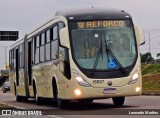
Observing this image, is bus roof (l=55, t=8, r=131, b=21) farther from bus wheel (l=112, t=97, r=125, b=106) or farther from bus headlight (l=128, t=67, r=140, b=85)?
bus wheel (l=112, t=97, r=125, b=106)

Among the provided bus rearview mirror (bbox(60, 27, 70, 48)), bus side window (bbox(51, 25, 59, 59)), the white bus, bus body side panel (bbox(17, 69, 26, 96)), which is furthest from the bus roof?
bus body side panel (bbox(17, 69, 26, 96))

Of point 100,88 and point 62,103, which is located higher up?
point 100,88

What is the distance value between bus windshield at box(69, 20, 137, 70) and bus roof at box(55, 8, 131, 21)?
20cm

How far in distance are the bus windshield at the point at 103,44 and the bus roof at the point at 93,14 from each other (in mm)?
199

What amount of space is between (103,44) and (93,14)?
127 centimetres

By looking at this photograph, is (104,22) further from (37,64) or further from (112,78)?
(37,64)

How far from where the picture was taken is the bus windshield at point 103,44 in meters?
18.9

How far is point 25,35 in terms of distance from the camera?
28.5 meters

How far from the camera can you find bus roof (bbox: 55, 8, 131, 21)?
1958 centimetres

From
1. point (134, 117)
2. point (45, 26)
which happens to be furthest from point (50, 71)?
point (134, 117)

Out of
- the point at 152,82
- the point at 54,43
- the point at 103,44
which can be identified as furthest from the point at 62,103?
the point at 152,82

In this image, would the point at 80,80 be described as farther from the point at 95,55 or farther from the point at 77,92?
the point at 95,55

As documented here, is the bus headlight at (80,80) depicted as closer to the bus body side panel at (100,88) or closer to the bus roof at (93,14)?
the bus body side panel at (100,88)

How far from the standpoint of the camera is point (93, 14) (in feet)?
64.8
